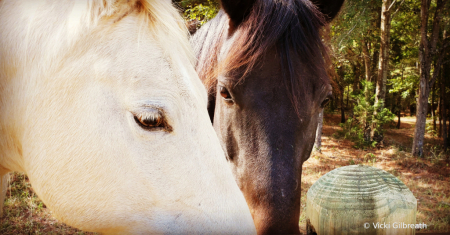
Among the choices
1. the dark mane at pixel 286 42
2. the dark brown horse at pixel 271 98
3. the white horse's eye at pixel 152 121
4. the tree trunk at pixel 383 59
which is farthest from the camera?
the tree trunk at pixel 383 59

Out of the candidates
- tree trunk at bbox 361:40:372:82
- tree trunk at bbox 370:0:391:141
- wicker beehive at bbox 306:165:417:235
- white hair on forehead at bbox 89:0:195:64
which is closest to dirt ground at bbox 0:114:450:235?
tree trunk at bbox 370:0:391:141

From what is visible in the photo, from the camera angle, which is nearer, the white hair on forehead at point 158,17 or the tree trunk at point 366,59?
the white hair on forehead at point 158,17

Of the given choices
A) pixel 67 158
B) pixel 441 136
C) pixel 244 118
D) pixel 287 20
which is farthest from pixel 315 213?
pixel 441 136

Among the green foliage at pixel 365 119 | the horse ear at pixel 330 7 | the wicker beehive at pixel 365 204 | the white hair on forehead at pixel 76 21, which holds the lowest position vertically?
the wicker beehive at pixel 365 204

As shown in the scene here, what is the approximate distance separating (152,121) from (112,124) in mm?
95

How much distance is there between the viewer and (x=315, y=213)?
2.24ft

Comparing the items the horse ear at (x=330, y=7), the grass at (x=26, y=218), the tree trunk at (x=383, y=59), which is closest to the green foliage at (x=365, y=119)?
the tree trunk at (x=383, y=59)

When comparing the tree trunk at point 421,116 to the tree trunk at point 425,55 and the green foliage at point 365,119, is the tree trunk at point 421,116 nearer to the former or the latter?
the tree trunk at point 425,55

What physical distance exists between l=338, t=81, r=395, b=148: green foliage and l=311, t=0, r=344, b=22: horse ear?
460mm

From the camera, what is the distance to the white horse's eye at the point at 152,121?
0.56 metres

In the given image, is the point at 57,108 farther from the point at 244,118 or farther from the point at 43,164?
the point at 244,118

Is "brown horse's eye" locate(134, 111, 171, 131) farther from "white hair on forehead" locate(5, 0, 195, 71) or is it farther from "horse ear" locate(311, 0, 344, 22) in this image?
"horse ear" locate(311, 0, 344, 22)

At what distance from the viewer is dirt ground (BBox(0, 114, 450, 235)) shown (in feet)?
3.22

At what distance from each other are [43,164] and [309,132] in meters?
0.93
